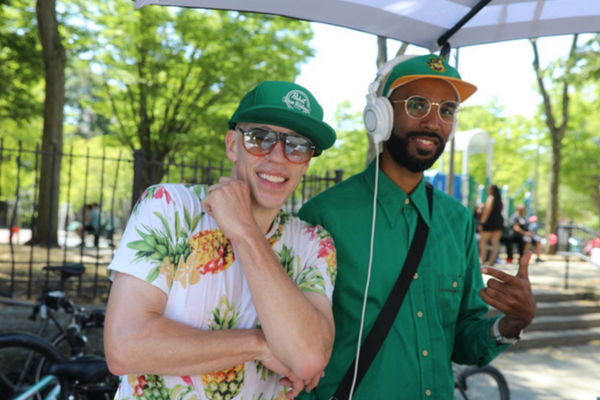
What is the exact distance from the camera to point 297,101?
1914mm

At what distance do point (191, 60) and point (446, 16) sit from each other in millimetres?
16203

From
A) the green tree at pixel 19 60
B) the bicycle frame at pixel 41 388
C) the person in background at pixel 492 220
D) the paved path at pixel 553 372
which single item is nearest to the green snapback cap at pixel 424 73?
the bicycle frame at pixel 41 388

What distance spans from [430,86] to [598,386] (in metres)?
7.08

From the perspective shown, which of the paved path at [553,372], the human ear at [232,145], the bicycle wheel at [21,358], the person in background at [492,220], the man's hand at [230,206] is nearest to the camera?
the man's hand at [230,206]

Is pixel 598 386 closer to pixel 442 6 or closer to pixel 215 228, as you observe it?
pixel 442 6

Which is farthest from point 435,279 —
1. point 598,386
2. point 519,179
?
point 519,179

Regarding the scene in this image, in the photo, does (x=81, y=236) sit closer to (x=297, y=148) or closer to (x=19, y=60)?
(x=19, y=60)

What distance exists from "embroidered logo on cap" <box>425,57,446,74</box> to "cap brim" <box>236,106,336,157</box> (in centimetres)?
72

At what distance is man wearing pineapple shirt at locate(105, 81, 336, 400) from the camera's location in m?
1.66

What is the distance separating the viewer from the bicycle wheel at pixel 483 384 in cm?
572

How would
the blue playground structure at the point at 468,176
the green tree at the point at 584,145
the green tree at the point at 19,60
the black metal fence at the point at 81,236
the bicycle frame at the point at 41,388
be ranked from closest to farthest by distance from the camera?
the bicycle frame at the point at 41,388, the black metal fence at the point at 81,236, the green tree at the point at 19,60, the blue playground structure at the point at 468,176, the green tree at the point at 584,145

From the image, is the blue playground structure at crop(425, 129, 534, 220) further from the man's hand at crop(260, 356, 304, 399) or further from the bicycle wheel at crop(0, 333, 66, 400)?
the man's hand at crop(260, 356, 304, 399)

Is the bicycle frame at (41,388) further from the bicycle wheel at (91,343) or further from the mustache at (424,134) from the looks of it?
the mustache at (424,134)

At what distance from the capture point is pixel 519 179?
125 ft
